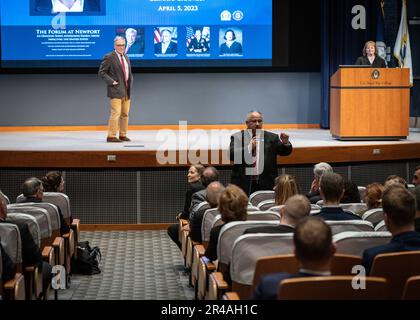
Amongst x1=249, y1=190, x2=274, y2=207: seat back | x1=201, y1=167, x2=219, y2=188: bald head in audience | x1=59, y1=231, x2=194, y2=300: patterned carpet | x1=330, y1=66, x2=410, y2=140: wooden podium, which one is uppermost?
x1=330, y1=66, x2=410, y2=140: wooden podium

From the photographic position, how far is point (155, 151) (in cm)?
977

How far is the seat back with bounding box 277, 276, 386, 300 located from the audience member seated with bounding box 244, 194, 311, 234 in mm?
1176

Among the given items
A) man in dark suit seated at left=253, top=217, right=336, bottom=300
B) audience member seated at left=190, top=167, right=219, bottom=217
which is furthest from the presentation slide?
man in dark suit seated at left=253, top=217, right=336, bottom=300

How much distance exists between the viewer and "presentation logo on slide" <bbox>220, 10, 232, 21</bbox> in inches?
505

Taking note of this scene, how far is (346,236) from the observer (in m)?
4.42

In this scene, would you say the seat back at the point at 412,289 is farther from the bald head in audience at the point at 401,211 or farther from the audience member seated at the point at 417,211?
the audience member seated at the point at 417,211

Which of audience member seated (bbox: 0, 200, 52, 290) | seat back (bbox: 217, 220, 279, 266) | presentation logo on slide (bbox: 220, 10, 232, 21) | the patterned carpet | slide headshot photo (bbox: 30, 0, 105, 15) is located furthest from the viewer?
presentation logo on slide (bbox: 220, 10, 232, 21)

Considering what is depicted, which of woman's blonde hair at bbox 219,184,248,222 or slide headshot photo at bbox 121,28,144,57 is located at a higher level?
slide headshot photo at bbox 121,28,144,57

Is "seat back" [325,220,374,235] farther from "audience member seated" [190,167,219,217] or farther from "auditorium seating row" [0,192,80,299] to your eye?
"audience member seated" [190,167,219,217]

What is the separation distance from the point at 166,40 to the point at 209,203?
6.87m

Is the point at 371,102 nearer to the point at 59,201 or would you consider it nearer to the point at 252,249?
the point at 59,201

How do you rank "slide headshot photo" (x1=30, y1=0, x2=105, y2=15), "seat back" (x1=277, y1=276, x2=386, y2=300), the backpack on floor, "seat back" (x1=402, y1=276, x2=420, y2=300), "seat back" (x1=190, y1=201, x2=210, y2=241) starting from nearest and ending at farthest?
"seat back" (x1=277, y1=276, x2=386, y2=300) < "seat back" (x1=402, y1=276, x2=420, y2=300) < "seat back" (x1=190, y1=201, x2=210, y2=241) < the backpack on floor < "slide headshot photo" (x1=30, y1=0, x2=105, y2=15)

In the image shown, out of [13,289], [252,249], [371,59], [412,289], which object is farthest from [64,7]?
[412,289]
